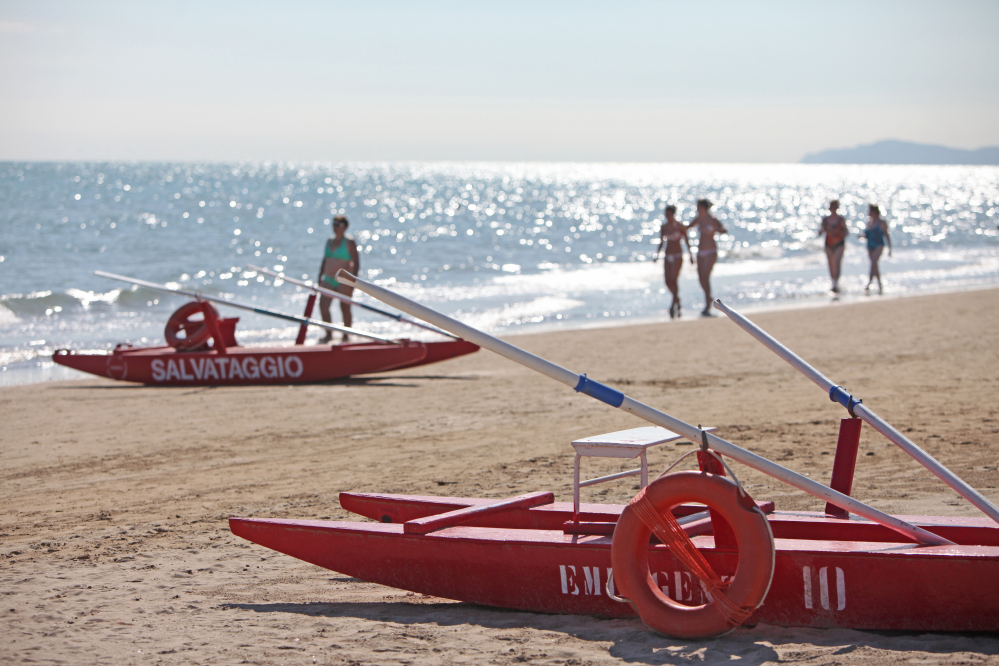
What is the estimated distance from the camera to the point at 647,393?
8.61m

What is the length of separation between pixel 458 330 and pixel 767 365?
265 inches

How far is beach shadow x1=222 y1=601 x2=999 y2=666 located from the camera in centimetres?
338

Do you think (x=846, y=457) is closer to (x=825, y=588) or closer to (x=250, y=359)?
(x=825, y=588)

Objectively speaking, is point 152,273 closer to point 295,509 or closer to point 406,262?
point 406,262

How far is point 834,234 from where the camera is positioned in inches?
678

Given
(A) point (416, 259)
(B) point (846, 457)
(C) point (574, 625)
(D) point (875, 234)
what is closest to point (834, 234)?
(D) point (875, 234)

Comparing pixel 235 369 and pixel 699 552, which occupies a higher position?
pixel 235 369

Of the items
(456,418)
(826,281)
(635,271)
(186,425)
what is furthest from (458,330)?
(635,271)

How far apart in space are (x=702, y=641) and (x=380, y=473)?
120 inches

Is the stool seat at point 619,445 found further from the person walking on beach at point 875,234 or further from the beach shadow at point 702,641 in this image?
the person walking on beach at point 875,234

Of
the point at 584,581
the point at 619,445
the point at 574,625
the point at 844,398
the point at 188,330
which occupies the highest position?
the point at 188,330

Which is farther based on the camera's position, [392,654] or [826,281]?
[826,281]

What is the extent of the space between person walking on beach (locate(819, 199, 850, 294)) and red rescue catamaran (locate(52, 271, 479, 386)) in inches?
380

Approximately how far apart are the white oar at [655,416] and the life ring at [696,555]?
0.14 metres
